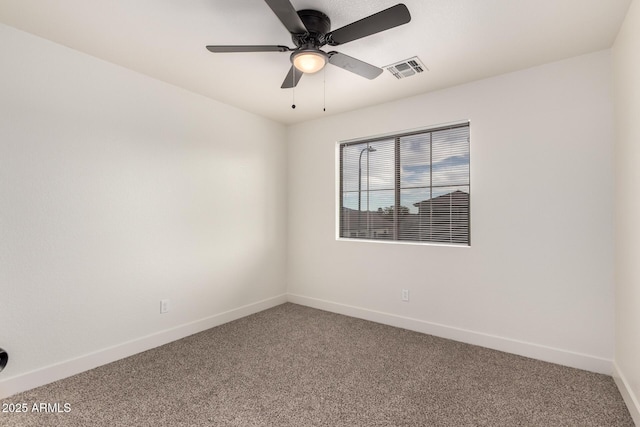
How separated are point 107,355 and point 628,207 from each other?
3956 millimetres

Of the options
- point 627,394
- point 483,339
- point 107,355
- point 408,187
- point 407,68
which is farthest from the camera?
point 408,187

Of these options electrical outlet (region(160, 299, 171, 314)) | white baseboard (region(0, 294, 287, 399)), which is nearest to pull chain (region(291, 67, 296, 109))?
electrical outlet (region(160, 299, 171, 314))

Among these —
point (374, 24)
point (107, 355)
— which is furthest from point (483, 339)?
point (107, 355)

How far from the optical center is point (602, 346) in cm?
238

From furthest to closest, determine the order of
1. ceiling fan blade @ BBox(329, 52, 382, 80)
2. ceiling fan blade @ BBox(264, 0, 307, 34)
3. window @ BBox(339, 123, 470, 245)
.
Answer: window @ BBox(339, 123, 470, 245), ceiling fan blade @ BBox(329, 52, 382, 80), ceiling fan blade @ BBox(264, 0, 307, 34)

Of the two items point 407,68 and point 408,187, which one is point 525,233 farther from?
point 407,68

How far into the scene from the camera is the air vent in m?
2.57

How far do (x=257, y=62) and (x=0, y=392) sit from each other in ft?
9.62

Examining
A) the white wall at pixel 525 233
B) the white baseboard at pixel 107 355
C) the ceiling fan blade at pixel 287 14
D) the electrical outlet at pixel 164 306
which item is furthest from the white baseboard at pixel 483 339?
the ceiling fan blade at pixel 287 14

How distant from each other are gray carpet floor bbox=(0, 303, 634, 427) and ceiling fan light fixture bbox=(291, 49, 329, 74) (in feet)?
7.20

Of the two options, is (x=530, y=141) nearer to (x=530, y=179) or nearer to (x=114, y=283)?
(x=530, y=179)

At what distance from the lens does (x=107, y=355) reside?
8.39 ft

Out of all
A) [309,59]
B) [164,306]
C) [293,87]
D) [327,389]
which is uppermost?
[293,87]

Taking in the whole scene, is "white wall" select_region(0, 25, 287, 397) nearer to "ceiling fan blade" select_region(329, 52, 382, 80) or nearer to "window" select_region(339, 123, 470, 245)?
"window" select_region(339, 123, 470, 245)
